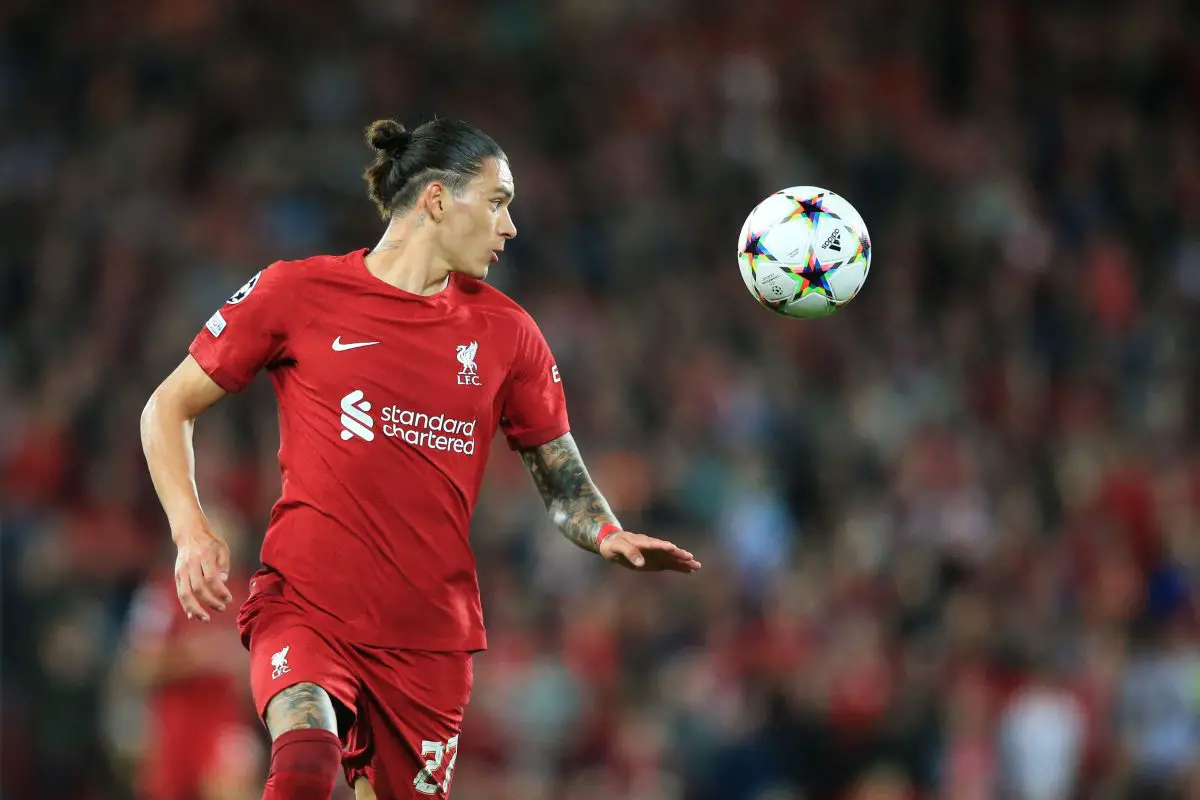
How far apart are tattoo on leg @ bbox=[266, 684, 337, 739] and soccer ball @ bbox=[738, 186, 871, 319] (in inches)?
80.6

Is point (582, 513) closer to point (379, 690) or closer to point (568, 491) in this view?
point (568, 491)

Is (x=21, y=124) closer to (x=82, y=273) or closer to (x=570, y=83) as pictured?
(x=82, y=273)

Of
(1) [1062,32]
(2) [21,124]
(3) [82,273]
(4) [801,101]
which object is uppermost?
(1) [1062,32]

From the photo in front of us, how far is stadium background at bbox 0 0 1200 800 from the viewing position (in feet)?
31.5

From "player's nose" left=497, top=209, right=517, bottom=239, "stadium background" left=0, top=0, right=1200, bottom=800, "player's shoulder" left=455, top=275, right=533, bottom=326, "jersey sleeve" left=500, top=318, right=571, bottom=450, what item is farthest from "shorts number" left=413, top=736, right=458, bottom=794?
"stadium background" left=0, top=0, right=1200, bottom=800

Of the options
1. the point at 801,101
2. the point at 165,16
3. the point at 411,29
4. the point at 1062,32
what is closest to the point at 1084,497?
the point at 801,101

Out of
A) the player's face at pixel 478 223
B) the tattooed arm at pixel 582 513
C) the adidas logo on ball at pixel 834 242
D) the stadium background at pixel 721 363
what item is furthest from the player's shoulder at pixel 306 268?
the stadium background at pixel 721 363

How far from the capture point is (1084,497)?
37.2ft

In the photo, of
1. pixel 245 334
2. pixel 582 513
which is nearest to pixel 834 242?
pixel 582 513

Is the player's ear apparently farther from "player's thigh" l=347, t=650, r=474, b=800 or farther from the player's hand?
"player's thigh" l=347, t=650, r=474, b=800

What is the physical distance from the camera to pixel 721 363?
1198 centimetres

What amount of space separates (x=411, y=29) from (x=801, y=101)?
336cm

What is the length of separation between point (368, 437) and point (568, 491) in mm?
730

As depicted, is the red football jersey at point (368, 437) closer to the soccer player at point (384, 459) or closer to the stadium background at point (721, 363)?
the soccer player at point (384, 459)
